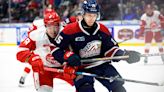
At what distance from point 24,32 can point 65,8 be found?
138 centimetres

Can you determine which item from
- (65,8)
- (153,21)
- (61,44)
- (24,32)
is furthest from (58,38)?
(65,8)

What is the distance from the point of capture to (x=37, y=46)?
4.13m

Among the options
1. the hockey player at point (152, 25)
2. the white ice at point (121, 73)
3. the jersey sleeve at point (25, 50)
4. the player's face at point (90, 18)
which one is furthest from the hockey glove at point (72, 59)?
the hockey player at point (152, 25)

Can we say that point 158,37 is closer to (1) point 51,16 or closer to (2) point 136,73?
(2) point 136,73

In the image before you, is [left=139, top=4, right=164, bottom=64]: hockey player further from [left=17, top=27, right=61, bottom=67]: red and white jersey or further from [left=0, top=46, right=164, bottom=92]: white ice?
[left=17, top=27, right=61, bottom=67]: red and white jersey

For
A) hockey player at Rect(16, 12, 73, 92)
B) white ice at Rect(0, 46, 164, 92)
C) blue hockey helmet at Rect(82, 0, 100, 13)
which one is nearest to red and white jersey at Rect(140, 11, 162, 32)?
white ice at Rect(0, 46, 164, 92)

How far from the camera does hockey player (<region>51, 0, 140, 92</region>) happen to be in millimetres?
3488

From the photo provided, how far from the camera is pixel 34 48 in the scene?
4.12 m

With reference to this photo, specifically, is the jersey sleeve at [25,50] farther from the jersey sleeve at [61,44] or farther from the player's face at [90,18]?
the player's face at [90,18]

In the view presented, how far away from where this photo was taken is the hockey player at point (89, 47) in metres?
3.49

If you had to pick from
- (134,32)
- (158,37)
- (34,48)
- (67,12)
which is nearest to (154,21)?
(158,37)

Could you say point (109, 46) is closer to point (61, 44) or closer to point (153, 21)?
point (61, 44)

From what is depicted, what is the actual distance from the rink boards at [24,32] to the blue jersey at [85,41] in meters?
7.53

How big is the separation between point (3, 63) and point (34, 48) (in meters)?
4.52
